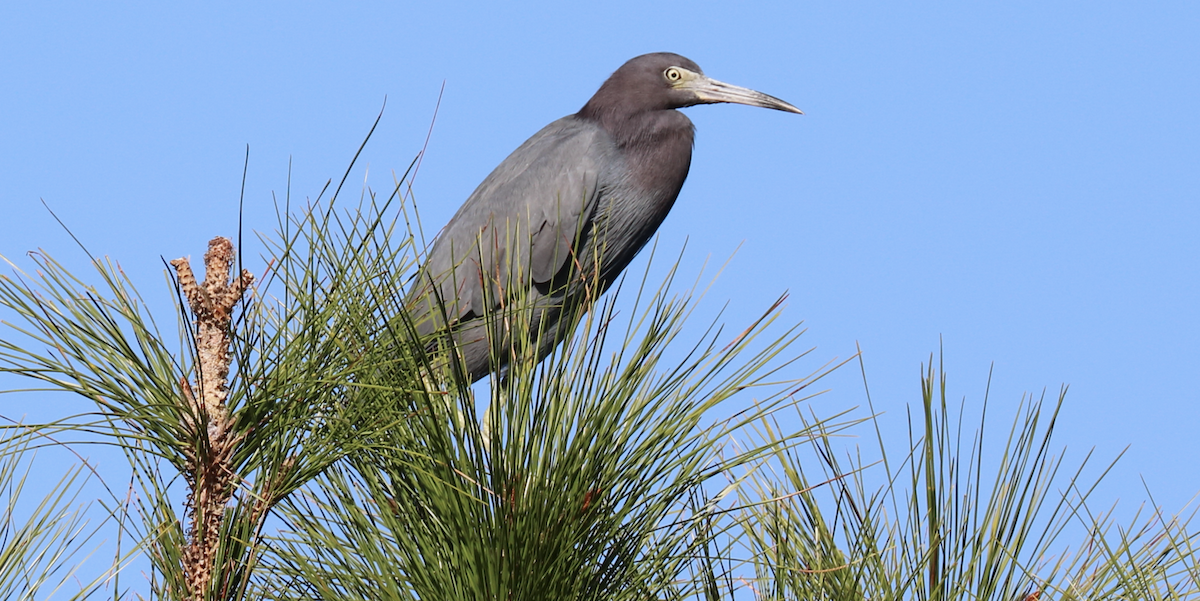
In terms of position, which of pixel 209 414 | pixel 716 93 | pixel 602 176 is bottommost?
pixel 209 414

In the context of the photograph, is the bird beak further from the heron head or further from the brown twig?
the brown twig

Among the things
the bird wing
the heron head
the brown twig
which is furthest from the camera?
the heron head

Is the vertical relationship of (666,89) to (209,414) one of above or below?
above

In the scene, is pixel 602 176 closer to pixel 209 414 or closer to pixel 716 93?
pixel 716 93

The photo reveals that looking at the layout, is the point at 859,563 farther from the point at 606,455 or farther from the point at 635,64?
the point at 635,64

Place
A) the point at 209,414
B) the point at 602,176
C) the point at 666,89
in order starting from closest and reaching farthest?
the point at 209,414
the point at 602,176
the point at 666,89

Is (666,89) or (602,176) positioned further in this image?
(666,89)

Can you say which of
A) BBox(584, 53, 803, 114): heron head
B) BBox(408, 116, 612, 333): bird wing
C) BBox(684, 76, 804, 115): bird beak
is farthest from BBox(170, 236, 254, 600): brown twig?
BBox(684, 76, 804, 115): bird beak

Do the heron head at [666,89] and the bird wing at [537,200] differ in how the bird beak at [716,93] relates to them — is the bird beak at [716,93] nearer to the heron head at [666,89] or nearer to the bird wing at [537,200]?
the heron head at [666,89]

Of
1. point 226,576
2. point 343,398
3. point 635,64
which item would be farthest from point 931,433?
point 635,64

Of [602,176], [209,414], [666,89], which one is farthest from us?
[666,89]

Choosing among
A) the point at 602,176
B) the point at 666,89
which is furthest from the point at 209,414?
the point at 666,89

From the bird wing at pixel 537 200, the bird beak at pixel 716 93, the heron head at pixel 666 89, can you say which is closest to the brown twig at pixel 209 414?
the bird wing at pixel 537 200

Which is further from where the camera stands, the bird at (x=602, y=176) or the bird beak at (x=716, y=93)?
the bird beak at (x=716, y=93)
